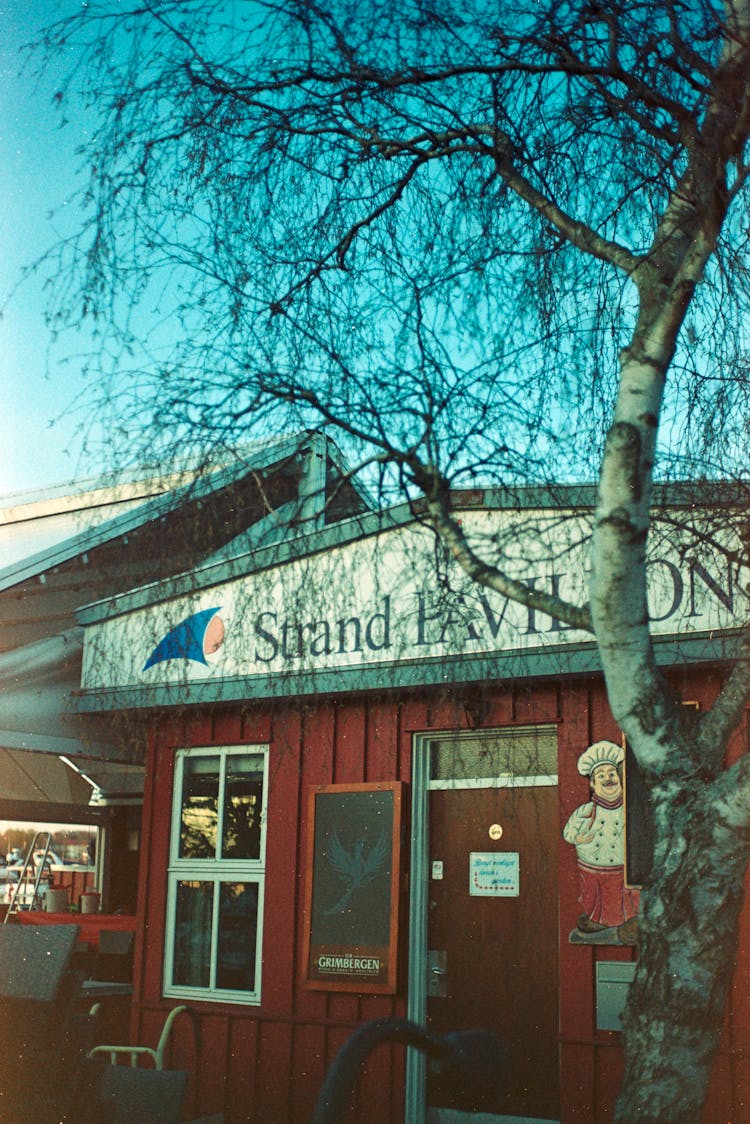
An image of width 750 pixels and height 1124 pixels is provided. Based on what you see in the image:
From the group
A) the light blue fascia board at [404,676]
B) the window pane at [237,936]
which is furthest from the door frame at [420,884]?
the window pane at [237,936]

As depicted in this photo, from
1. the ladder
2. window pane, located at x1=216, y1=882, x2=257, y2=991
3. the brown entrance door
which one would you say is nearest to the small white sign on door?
the brown entrance door

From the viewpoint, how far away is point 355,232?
16.0 ft

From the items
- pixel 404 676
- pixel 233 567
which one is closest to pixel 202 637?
pixel 233 567

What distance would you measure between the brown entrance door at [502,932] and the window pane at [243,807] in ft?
5.04

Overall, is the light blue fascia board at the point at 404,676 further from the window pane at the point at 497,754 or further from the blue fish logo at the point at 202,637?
the window pane at the point at 497,754

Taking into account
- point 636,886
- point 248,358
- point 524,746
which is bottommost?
point 636,886

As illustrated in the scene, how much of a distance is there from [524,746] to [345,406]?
14.6 ft

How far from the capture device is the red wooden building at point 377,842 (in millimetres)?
7324

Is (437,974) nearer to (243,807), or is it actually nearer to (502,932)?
(502,932)

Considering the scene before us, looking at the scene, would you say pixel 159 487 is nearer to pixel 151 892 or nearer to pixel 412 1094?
pixel 412 1094

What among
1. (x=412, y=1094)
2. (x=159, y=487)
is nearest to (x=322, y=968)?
(x=412, y=1094)

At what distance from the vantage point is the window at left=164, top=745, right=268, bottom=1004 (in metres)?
9.08

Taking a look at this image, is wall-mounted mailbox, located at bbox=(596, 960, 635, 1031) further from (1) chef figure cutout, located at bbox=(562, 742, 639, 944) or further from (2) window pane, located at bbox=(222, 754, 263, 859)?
(2) window pane, located at bbox=(222, 754, 263, 859)

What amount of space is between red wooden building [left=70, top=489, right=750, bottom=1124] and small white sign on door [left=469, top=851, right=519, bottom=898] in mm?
15
